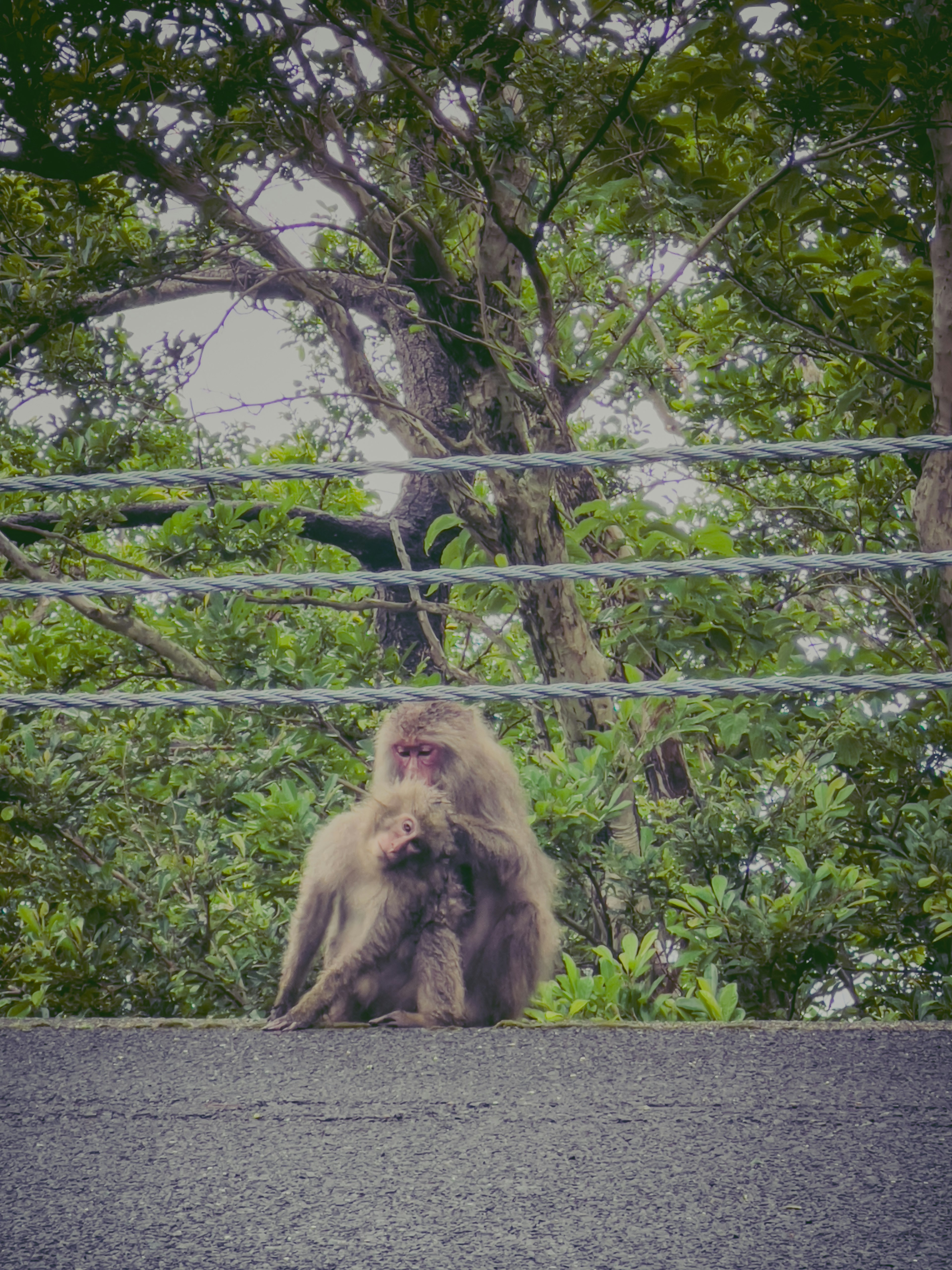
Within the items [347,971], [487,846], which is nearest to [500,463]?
[487,846]

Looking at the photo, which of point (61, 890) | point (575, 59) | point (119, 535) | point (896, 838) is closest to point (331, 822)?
point (61, 890)

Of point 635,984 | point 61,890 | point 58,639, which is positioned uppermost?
point 58,639

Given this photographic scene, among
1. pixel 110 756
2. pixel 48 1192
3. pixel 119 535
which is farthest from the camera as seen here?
pixel 119 535

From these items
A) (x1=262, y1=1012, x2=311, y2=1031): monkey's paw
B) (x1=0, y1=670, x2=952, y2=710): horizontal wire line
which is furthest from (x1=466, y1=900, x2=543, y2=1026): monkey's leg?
(x1=0, y1=670, x2=952, y2=710): horizontal wire line

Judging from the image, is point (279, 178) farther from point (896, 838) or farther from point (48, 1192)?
point (48, 1192)

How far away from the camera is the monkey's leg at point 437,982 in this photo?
2.48m

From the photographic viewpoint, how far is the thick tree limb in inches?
167

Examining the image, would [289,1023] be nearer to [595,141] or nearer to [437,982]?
[437,982]

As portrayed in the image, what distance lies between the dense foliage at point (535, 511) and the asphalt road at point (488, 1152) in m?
0.58

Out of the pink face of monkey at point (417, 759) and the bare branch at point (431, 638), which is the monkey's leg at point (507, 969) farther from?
the bare branch at point (431, 638)

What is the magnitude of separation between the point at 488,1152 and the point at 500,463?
3.40ft

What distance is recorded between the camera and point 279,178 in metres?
3.81

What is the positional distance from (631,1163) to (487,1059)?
1.72 ft

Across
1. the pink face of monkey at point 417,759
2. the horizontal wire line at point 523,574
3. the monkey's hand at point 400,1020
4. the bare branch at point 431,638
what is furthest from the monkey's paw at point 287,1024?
the bare branch at point 431,638
